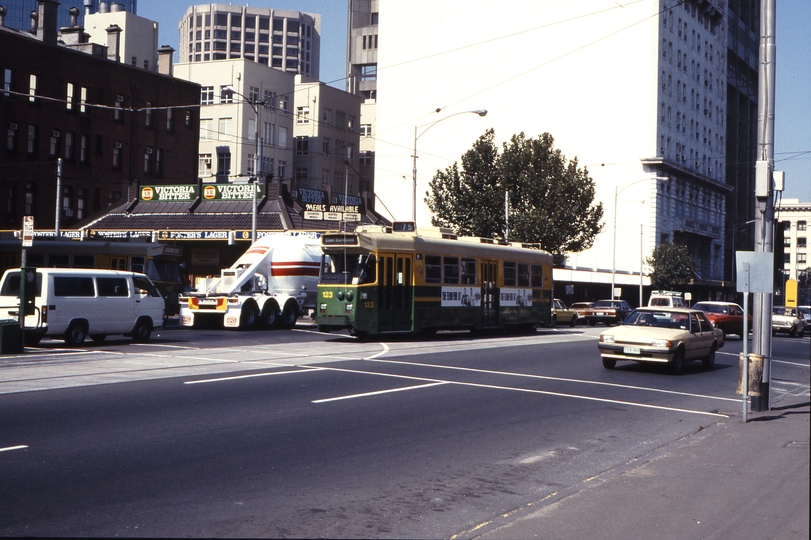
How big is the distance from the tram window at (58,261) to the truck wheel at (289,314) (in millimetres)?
9998

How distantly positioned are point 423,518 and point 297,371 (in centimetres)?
1078

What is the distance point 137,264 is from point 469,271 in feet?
48.1

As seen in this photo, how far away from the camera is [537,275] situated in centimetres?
3534

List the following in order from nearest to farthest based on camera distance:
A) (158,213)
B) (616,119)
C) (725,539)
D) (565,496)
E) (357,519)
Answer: (725,539) → (357,519) → (565,496) → (158,213) → (616,119)

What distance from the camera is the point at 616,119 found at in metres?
79.8

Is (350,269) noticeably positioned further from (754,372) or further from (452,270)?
(754,372)

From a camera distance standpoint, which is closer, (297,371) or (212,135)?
(297,371)

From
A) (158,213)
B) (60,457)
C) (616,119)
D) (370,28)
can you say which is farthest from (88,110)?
(370,28)

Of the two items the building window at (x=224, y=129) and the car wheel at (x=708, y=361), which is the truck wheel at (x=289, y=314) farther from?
the building window at (x=224, y=129)

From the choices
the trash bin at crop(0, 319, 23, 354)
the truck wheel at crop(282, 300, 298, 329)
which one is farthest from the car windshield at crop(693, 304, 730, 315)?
the trash bin at crop(0, 319, 23, 354)

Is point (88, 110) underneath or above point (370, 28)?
underneath

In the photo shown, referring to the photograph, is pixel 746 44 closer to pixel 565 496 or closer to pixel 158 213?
pixel 158 213

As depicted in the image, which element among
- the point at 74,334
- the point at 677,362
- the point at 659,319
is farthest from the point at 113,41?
the point at 677,362

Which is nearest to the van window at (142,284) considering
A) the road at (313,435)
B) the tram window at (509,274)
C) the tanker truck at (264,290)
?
the road at (313,435)
